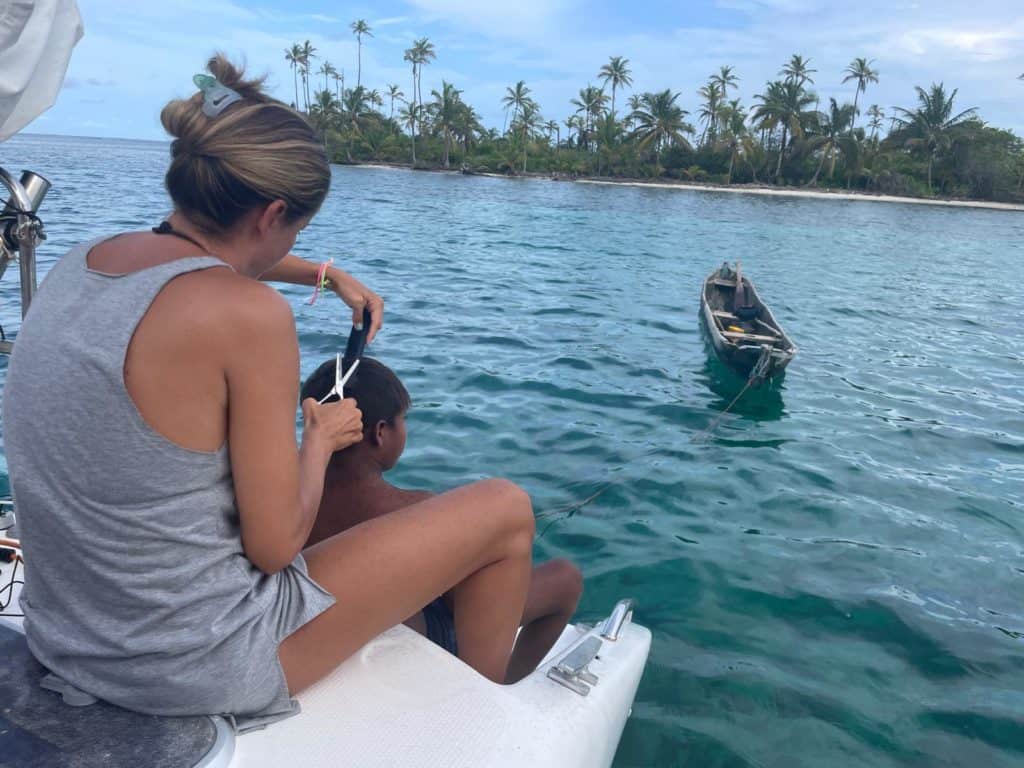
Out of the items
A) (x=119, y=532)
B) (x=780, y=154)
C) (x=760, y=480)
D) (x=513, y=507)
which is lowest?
(x=760, y=480)

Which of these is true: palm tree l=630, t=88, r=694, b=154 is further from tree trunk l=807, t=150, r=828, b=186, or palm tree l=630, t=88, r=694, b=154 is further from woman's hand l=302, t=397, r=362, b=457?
woman's hand l=302, t=397, r=362, b=457

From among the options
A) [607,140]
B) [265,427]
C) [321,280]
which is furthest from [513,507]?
[607,140]

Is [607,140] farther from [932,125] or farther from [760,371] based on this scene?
[760,371]

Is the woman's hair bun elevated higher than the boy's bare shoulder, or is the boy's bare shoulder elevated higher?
the woman's hair bun

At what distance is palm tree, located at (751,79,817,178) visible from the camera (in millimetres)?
72125

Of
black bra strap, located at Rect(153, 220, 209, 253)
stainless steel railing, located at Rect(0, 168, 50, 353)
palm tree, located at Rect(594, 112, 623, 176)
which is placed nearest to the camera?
A: black bra strap, located at Rect(153, 220, 209, 253)

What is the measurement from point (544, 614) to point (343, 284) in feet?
4.68

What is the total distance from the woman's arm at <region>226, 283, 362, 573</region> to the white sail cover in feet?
4.23

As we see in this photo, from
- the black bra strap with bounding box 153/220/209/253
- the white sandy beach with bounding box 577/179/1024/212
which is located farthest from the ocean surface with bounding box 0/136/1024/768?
the white sandy beach with bounding box 577/179/1024/212

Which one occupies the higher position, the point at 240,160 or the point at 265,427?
the point at 240,160

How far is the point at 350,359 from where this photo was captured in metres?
2.80

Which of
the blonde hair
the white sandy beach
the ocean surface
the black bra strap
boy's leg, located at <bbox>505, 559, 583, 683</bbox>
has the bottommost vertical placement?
the ocean surface

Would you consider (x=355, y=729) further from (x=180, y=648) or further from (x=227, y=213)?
(x=227, y=213)

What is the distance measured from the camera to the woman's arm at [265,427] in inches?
67.5
